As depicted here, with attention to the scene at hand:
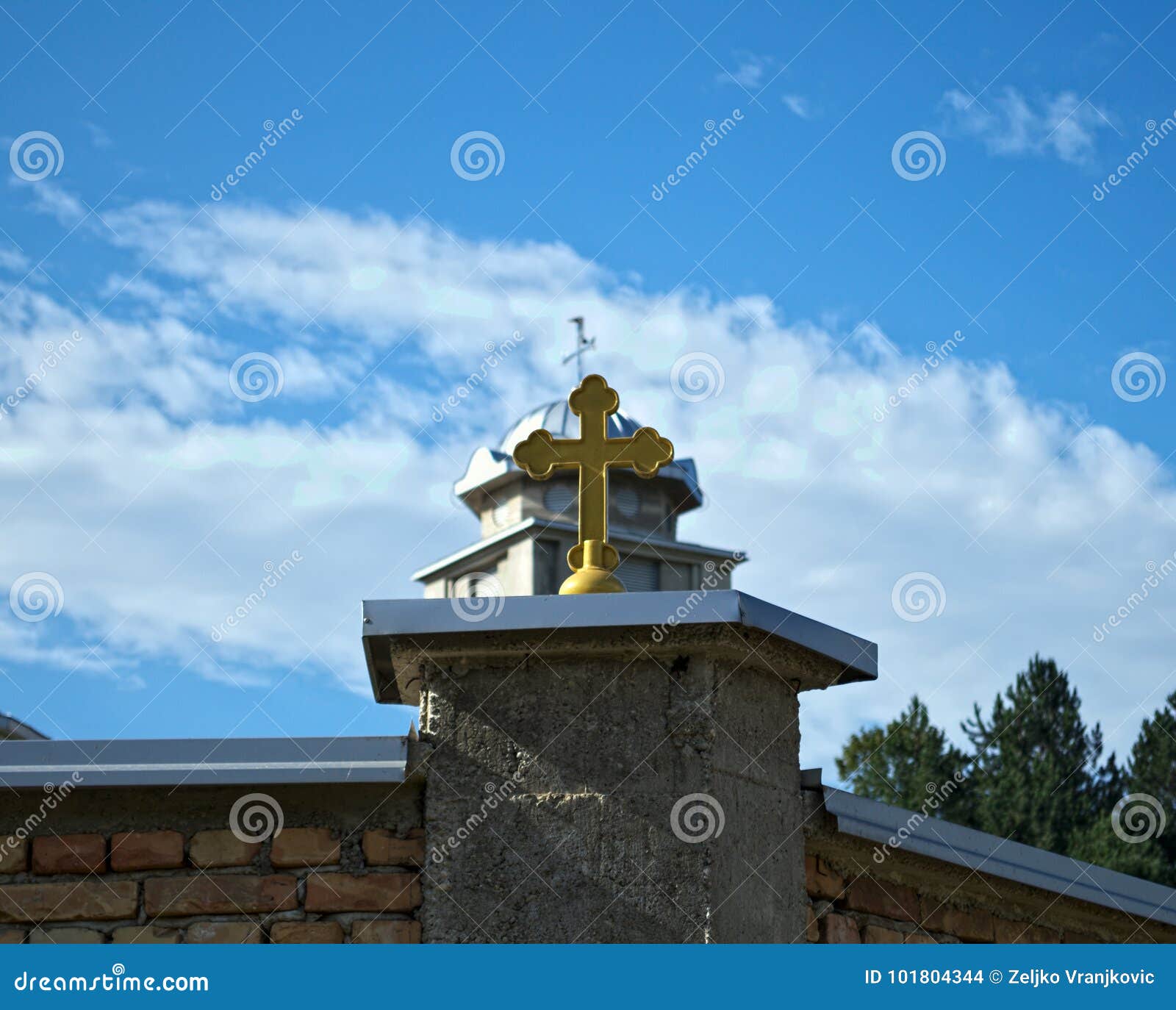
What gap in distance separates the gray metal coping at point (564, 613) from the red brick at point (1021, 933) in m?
1.93

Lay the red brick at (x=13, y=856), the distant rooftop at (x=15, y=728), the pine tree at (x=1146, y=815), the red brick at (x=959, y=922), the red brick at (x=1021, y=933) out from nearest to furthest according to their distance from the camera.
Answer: the red brick at (x=13, y=856), the red brick at (x=959, y=922), the red brick at (x=1021, y=933), the distant rooftop at (x=15, y=728), the pine tree at (x=1146, y=815)

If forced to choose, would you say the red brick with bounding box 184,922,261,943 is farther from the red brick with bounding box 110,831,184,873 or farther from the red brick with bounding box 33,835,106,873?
the red brick with bounding box 33,835,106,873

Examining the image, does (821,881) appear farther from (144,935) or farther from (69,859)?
(69,859)

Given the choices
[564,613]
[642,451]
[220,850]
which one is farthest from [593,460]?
[220,850]

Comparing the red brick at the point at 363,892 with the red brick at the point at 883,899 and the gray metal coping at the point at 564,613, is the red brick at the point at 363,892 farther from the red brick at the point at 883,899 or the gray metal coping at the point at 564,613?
the red brick at the point at 883,899

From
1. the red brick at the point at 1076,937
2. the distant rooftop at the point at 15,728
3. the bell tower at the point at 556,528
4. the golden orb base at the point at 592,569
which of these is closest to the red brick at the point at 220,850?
the golden orb base at the point at 592,569

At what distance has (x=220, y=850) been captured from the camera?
4020 mm

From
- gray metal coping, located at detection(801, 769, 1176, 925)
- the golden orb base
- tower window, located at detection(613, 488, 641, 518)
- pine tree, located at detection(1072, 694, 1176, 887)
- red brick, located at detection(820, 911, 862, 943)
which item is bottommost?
red brick, located at detection(820, 911, 862, 943)

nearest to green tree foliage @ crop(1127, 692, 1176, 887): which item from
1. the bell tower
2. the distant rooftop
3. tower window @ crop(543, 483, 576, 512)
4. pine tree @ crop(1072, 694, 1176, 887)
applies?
pine tree @ crop(1072, 694, 1176, 887)

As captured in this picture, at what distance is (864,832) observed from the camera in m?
4.48

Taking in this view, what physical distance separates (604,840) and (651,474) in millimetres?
1365

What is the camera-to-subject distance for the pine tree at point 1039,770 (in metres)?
33.7

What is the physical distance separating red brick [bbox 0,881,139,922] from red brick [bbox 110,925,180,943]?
4 centimetres

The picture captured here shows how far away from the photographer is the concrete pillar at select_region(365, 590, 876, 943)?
3924mm
